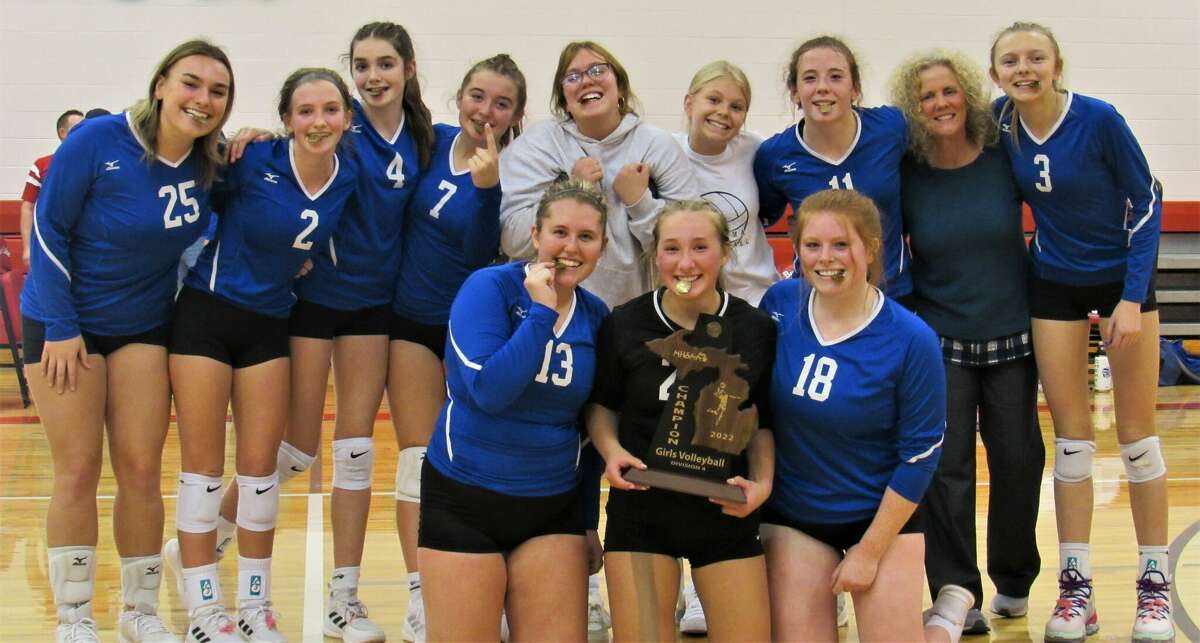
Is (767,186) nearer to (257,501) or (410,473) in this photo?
(410,473)

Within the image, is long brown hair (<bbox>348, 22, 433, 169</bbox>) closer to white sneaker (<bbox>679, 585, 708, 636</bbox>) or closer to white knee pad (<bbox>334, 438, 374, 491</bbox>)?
white knee pad (<bbox>334, 438, 374, 491</bbox>)

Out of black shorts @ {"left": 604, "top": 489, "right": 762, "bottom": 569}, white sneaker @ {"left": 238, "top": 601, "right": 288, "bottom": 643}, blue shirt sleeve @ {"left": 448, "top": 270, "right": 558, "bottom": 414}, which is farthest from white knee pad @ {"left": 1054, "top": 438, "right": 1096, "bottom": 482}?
white sneaker @ {"left": 238, "top": 601, "right": 288, "bottom": 643}

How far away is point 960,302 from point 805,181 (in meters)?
0.59

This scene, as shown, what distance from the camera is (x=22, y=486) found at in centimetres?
553

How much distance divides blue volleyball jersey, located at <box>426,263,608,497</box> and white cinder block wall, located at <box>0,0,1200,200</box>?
5.86 m

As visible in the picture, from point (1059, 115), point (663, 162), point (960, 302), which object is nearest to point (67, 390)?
point (663, 162)

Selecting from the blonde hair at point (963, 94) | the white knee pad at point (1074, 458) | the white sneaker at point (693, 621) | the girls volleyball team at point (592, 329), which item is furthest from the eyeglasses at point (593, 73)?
the white knee pad at point (1074, 458)

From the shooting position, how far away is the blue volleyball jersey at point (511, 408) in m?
2.79

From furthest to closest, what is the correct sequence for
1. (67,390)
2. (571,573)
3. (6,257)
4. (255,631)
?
(6,257)
(255,631)
(67,390)
(571,573)

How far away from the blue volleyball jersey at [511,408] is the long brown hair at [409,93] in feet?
2.65

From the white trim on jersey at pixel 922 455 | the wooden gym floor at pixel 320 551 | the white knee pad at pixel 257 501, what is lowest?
the wooden gym floor at pixel 320 551

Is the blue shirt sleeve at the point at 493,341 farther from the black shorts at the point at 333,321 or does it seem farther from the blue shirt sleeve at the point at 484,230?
the black shorts at the point at 333,321

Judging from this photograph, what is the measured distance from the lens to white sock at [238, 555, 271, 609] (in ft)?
11.3

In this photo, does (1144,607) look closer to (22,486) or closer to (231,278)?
(231,278)
